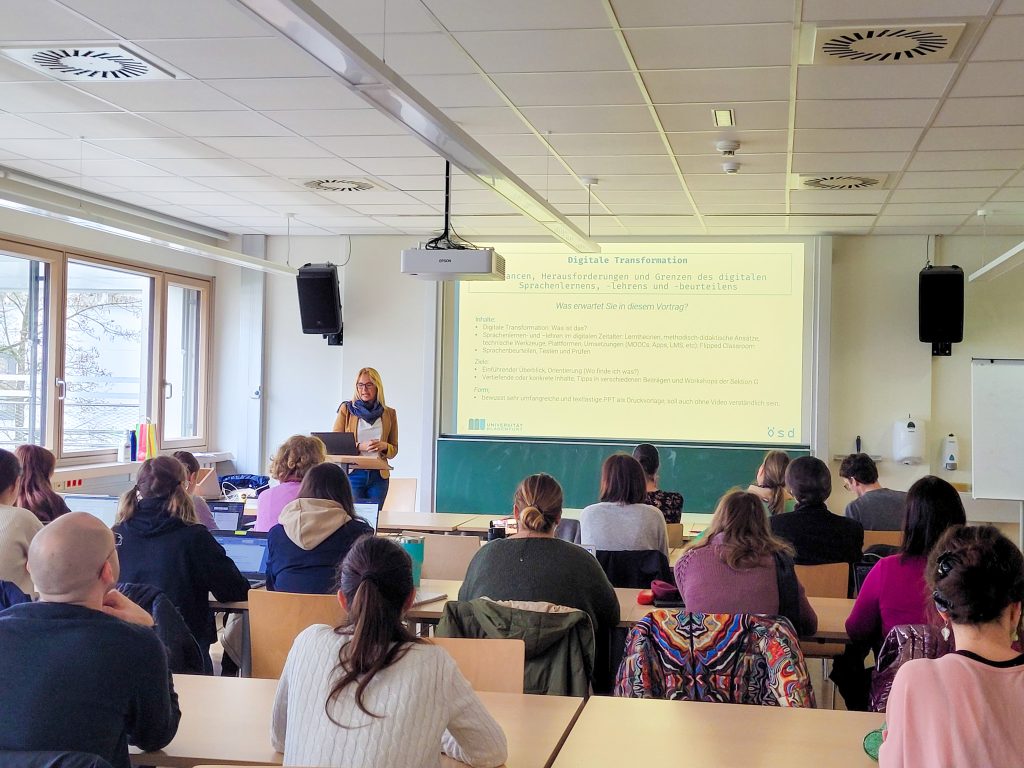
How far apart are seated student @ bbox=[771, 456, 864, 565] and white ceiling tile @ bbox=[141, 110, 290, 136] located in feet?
11.1

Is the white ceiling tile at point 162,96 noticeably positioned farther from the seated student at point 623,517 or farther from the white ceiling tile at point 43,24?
the seated student at point 623,517

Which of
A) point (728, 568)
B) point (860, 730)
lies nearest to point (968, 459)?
point (728, 568)

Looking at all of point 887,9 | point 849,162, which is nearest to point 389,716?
point 887,9

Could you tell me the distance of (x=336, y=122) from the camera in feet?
19.0

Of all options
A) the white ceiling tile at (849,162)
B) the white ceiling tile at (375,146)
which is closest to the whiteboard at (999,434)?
the white ceiling tile at (849,162)

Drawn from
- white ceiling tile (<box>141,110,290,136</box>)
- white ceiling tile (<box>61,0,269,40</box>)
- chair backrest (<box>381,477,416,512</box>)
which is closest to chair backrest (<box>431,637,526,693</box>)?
white ceiling tile (<box>61,0,269,40</box>)

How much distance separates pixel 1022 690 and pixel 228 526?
170 inches

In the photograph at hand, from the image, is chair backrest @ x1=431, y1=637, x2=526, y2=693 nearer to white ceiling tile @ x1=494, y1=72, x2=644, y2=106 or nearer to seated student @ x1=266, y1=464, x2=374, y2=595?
seated student @ x1=266, y1=464, x2=374, y2=595

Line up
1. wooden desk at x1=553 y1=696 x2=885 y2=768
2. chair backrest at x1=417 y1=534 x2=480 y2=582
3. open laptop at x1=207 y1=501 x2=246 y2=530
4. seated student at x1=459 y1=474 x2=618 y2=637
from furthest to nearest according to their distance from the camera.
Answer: open laptop at x1=207 y1=501 x2=246 y2=530 < chair backrest at x1=417 y1=534 x2=480 y2=582 < seated student at x1=459 y1=474 x2=618 y2=637 < wooden desk at x1=553 y1=696 x2=885 y2=768

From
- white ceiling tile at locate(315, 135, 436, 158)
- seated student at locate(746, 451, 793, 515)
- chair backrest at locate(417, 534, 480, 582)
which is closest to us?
chair backrest at locate(417, 534, 480, 582)

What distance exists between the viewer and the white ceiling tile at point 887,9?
3852mm

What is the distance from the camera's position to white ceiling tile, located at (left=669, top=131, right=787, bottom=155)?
19.2 feet

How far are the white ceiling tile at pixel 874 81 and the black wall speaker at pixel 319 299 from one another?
5624 mm

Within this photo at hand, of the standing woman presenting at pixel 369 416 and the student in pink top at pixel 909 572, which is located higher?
the standing woman presenting at pixel 369 416
